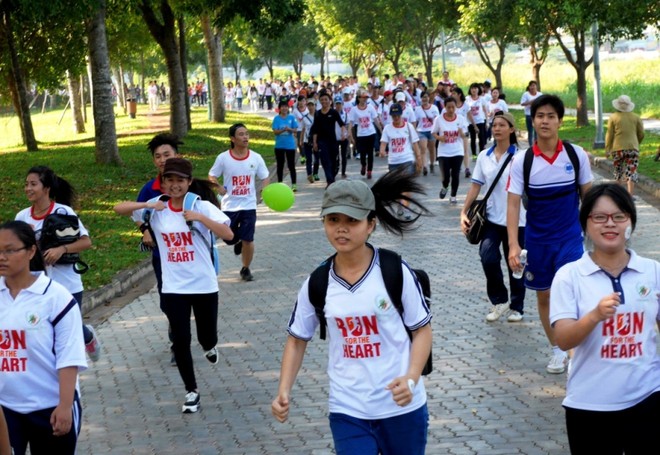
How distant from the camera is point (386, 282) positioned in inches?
183

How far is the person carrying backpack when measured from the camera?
182 inches

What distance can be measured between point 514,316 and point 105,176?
1600 cm

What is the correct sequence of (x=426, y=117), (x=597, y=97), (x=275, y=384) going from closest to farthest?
(x=275, y=384)
(x=426, y=117)
(x=597, y=97)

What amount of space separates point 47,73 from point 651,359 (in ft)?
114

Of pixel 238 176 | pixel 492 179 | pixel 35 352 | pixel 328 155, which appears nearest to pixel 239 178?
pixel 238 176

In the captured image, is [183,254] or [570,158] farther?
[183,254]

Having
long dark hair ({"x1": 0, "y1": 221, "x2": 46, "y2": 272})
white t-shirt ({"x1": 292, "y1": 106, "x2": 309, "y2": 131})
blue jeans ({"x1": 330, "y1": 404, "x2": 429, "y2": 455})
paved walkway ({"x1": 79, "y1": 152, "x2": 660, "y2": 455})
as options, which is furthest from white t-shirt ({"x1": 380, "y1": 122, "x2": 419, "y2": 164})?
blue jeans ({"x1": 330, "y1": 404, "x2": 429, "y2": 455})

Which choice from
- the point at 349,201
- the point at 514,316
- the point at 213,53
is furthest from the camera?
the point at 213,53

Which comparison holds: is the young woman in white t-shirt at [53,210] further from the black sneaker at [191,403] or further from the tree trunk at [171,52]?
the tree trunk at [171,52]

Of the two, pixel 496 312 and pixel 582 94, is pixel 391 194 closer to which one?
pixel 496 312

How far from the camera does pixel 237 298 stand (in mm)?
12453

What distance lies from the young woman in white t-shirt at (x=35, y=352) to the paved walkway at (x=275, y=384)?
2036mm

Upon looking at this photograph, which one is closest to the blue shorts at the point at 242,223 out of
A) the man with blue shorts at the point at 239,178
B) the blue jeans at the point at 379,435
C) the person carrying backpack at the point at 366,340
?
the man with blue shorts at the point at 239,178

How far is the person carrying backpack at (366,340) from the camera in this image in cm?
462
